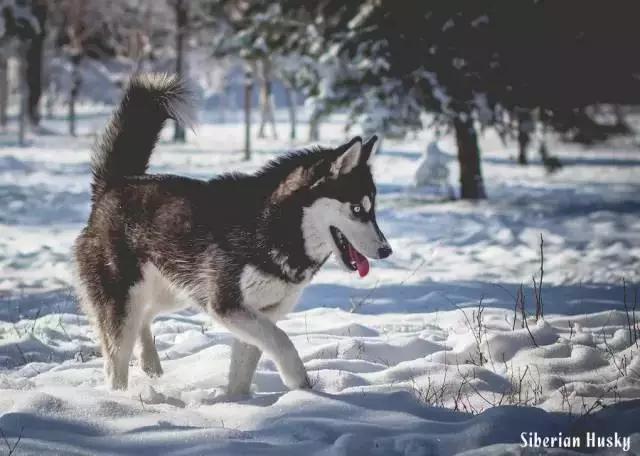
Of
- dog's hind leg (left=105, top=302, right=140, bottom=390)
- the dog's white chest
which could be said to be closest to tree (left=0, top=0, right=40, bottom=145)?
dog's hind leg (left=105, top=302, right=140, bottom=390)

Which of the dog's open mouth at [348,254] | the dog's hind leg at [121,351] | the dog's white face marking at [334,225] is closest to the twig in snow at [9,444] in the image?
the dog's hind leg at [121,351]

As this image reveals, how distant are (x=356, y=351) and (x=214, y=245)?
4.64ft

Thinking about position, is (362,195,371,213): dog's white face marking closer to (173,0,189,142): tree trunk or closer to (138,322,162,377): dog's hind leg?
(138,322,162,377): dog's hind leg

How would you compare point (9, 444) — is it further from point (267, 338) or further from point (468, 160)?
point (468, 160)

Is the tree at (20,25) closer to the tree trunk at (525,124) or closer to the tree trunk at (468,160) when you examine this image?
the tree trunk at (468,160)

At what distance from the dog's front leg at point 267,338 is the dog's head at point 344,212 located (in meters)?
0.46

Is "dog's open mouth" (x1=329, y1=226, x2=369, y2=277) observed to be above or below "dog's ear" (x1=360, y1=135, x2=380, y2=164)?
below

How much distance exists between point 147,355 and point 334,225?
65.5 inches

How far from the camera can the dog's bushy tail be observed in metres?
4.70

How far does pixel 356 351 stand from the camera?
4.90 metres

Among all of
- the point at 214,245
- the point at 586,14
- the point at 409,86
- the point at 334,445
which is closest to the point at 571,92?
the point at 586,14

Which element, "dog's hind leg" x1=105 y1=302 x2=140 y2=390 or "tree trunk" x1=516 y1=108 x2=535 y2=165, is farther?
"tree trunk" x1=516 y1=108 x2=535 y2=165

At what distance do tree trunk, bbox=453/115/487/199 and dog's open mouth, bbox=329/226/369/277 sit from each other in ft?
33.1

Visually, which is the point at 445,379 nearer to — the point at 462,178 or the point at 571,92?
the point at 571,92
